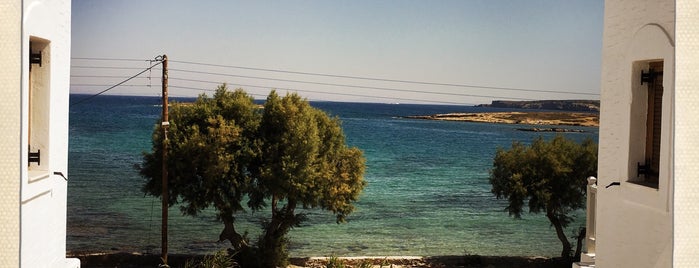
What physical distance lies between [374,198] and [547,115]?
1404cm

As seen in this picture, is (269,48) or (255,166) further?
(269,48)

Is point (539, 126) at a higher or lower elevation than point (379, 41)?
lower

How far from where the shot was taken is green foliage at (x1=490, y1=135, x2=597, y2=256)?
23.4 m

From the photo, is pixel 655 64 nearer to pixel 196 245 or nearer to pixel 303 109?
pixel 303 109

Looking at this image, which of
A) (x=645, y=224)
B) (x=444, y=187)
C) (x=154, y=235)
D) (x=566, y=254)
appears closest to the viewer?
(x=645, y=224)

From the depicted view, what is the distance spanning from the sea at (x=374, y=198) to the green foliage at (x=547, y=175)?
28.7 feet

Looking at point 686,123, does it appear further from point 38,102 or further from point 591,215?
point 591,215

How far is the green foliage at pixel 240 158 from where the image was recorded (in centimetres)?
→ 2045

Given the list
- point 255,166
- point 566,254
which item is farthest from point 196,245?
point 566,254

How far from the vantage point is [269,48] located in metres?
49.5

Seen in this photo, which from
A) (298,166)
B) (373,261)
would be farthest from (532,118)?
(298,166)

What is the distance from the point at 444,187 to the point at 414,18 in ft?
51.0

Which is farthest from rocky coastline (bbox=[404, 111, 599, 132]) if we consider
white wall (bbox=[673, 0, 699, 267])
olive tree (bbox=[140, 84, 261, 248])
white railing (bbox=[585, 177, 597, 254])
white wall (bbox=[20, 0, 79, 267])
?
white wall (bbox=[673, 0, 699, 267])

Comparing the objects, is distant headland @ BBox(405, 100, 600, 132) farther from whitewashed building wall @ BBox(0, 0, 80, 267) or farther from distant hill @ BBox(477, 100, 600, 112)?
whitewashed building wall @ BBox(0, 0, 80, 267)
